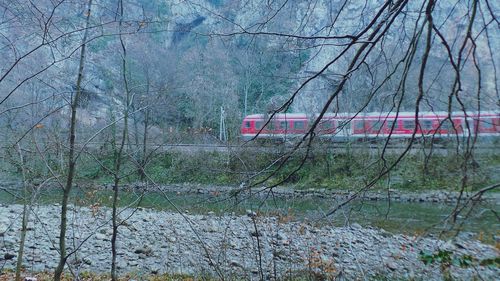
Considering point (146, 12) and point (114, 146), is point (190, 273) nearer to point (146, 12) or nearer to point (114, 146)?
point (114, 146)

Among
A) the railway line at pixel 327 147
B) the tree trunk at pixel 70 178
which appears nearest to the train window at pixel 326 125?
the railway line at pixel 327 147

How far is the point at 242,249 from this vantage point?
614cm

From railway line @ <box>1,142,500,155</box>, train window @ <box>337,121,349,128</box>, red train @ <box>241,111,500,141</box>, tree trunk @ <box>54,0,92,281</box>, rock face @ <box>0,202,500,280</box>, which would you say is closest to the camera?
red train @ <box>241,111,500,141</box>

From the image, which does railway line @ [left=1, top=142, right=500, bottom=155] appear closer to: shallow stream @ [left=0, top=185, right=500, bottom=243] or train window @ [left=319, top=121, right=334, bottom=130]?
train window @ [left=319, top=121, right=334, bottom=130]

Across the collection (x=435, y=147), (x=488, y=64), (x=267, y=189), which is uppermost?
(x=488, y=64)

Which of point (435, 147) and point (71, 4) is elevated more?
point (71, 4)

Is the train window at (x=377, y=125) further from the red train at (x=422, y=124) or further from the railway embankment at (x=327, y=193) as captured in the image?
the railway embankment at (x=327, y=193)

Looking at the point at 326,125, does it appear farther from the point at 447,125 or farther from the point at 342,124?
the point at 447,125

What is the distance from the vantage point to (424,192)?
1308cm

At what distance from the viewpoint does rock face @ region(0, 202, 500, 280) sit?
4438mm

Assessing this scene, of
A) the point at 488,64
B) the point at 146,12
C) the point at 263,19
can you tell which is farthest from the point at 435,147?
the point at 146,12

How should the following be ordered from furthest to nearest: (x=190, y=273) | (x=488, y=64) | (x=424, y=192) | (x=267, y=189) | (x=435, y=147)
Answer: (x=424, y=192)
(x=190, y=273)
(x=267, y=189)
(x=435, y=147)
(x=488, y=64)

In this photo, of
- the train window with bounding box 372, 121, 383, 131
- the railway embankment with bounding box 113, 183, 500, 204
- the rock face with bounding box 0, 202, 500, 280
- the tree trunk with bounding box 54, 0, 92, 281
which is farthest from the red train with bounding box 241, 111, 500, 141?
the rock face with bounding box 0, 202, 500, 280

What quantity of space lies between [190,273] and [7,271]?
7.60ft
